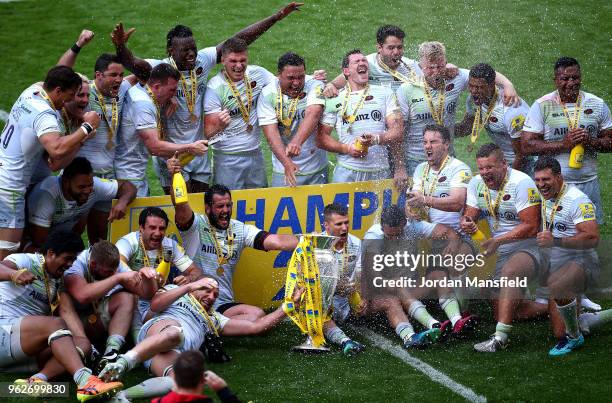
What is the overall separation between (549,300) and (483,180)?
44.9 inches

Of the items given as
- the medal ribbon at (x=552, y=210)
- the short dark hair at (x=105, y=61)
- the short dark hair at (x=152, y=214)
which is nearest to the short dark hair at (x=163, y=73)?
the short dark hair at (x=105, y=61)

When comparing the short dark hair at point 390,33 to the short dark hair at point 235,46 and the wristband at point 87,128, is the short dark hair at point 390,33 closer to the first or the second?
the short dark hair at point 235,46

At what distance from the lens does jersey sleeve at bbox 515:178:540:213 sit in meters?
8.77

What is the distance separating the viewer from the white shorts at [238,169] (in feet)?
32.6

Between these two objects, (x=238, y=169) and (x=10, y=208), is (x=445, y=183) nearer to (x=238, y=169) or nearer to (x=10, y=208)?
(x=238, y=169)

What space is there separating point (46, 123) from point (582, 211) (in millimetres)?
3947

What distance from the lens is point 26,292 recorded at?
780 centimetres

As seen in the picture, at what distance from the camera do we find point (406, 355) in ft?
27.2

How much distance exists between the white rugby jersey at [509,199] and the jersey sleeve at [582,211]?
0.98 feet

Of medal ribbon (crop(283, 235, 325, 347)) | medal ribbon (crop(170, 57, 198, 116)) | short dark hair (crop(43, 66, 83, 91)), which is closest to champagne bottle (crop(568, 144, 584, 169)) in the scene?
medal ribbon (crop(283, 235, 325, 347))

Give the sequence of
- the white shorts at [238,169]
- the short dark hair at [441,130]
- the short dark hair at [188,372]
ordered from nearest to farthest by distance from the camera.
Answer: the short dark hair at [188,372], the short dark hair at [441,130], the white shorts at [238,169]

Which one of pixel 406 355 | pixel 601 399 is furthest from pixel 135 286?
pixel 601 399

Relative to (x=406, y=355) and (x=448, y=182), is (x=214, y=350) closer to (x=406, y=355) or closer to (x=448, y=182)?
(x=406, y=355)

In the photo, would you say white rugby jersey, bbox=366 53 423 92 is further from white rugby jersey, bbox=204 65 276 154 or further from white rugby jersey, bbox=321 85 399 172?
white rugby jersey, bbox=204 65 276 154
